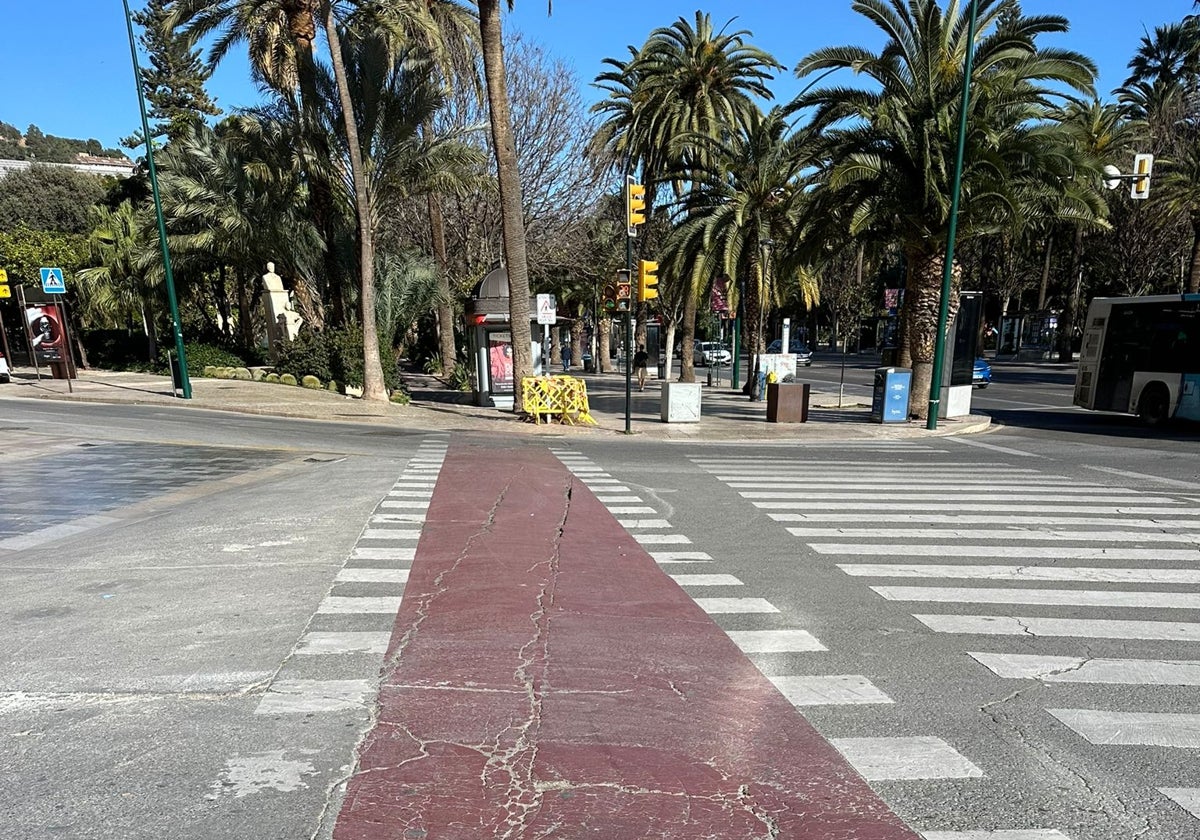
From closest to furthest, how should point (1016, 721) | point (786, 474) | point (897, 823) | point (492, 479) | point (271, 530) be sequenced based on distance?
point (897, 823) < point (1016, 721) < point (271, 530) < point (492, 479) < point (786, 474)

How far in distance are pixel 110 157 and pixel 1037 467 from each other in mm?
134393

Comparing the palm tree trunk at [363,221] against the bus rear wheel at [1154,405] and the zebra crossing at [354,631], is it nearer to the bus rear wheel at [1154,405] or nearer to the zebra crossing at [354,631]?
the zebra crossing at [354,631]

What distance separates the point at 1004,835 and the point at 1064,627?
2.95 metres

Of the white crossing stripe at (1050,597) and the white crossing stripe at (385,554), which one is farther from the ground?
the white crossing stripe at (385,554)

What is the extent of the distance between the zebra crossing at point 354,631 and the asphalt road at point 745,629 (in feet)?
0.13

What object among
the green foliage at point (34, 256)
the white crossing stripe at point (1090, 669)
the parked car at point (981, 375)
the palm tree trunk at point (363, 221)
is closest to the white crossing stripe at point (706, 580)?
the white crossing stripe at point (1090, 669)

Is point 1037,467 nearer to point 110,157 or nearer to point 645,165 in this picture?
point 645,165

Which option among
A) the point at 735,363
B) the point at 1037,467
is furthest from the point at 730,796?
the point at 735,363

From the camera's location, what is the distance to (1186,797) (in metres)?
3.38

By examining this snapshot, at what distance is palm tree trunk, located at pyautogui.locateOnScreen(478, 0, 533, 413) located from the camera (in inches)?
702

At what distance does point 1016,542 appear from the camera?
787 centimetres

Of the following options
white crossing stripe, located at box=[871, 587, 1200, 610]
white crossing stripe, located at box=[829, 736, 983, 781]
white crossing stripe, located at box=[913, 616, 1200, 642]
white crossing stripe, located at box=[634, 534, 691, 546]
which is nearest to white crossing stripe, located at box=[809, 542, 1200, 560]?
white crossing stripe, located at box=[871, 587, 1200, 610]

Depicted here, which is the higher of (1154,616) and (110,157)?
(110,157)

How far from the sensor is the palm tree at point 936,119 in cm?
1759
